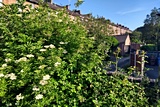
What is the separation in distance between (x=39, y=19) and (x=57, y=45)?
1.04 m

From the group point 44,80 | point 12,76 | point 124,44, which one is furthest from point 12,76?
point 124,44

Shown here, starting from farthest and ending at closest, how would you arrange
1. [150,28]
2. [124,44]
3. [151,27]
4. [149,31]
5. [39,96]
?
[150,28] < [151,27] < [149,31] < [124,44] < [39,96]

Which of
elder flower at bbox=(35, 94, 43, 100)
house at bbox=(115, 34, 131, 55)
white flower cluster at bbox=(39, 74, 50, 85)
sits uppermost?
house at bbox=(115, 34, 131, 55)

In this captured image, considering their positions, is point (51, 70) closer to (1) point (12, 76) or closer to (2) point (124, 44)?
(1) point (12, 76)

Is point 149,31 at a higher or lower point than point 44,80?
higher

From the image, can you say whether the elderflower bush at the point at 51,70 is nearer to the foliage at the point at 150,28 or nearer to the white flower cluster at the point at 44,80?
the white flower cluster at the point at 44,80

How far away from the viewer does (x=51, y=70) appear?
113 inches

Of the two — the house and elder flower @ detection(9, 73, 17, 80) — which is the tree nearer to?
the house

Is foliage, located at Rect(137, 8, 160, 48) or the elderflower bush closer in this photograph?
the elderflower bush

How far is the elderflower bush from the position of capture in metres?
2.78

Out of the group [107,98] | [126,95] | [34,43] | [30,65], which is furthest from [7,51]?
[126,95]

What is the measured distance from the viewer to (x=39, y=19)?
4270 millimetres

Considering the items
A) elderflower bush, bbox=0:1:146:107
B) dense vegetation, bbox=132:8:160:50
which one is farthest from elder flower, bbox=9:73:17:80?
dense vegetation, bbox=132:8:160:50

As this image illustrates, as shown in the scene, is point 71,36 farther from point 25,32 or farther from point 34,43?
point 25,32
